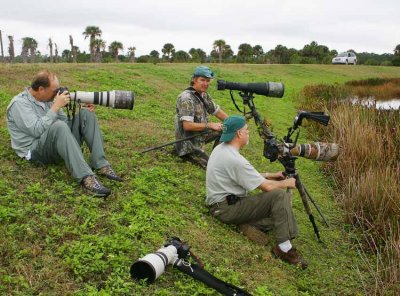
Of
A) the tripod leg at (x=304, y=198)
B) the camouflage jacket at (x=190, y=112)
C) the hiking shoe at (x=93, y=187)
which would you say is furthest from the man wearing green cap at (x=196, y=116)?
the hiking shoe at (x=93, y=187)

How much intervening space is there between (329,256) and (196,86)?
11.0 ft

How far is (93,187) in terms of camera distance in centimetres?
511

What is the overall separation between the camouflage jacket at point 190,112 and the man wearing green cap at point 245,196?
189 centimetres

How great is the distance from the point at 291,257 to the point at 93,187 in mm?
2483

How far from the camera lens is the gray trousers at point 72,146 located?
5121 mm

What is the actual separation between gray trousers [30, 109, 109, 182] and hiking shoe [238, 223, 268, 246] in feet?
6.63

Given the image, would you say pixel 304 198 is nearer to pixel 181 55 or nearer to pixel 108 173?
pixel 108 173

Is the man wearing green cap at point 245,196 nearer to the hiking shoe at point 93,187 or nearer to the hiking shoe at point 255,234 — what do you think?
the hiking shoe at point 255,234

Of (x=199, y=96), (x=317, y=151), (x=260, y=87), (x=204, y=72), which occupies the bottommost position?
(x=317, y=151)

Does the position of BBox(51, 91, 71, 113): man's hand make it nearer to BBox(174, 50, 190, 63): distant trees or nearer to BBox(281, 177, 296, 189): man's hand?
BBox(281, 177, 296, 189): man's hand

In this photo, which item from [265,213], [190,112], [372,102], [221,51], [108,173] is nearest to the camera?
[265,213]

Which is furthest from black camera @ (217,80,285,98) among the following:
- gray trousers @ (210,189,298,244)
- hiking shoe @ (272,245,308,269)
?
hiking shoe @ (272,245,308,269)

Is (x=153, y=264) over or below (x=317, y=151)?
below

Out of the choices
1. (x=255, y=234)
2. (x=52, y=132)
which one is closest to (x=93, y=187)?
(x=52, y=132)
